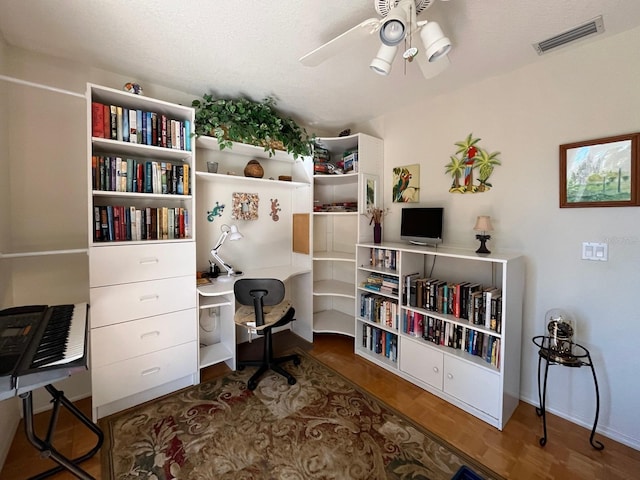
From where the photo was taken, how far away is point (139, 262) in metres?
1.89

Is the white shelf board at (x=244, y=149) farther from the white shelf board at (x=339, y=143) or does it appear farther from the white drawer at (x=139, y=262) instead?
the white drawer at (x=139, y=262)

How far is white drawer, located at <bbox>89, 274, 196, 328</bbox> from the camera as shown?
176 centimetres

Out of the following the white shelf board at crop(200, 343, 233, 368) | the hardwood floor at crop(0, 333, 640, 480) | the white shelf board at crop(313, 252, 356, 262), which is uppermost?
the white shelf board at crop(313, 252, 356, 262)

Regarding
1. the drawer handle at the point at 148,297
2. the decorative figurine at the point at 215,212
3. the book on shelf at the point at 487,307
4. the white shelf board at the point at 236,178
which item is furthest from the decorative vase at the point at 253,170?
the book on shelf at the point at 487,307

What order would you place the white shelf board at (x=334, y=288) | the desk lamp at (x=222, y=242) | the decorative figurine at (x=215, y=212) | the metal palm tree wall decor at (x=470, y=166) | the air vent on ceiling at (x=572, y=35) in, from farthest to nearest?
the white shelf board at (x=334, y=288)
the decorative figurine at (x=215, y=212)
the desk lamp at (x=222, y=242)
the metal palm tree wall decor at (x=470, y=166)
the air vent on ceiling at (x=572, y=35)

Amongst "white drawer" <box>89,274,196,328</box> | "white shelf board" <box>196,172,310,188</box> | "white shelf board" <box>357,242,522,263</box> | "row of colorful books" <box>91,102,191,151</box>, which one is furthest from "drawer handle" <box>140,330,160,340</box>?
"white shelf board" <box>357,242,522,263</box>

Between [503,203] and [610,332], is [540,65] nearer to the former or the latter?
[503,203]

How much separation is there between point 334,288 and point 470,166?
1.76m

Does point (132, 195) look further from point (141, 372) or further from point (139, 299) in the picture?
point (141, 372)

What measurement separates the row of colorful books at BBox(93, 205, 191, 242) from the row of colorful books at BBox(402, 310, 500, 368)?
6.47 ft

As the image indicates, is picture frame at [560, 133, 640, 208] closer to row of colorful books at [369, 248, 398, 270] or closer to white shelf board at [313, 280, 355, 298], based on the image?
row of colorful books at [369, 248, 398, 270]

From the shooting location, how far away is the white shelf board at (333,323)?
2887mm

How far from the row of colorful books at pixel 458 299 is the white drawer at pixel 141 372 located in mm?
1833

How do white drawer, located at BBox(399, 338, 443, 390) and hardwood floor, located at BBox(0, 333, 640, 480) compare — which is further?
white drawer, located at BBox(399, 338, 443, 390)
